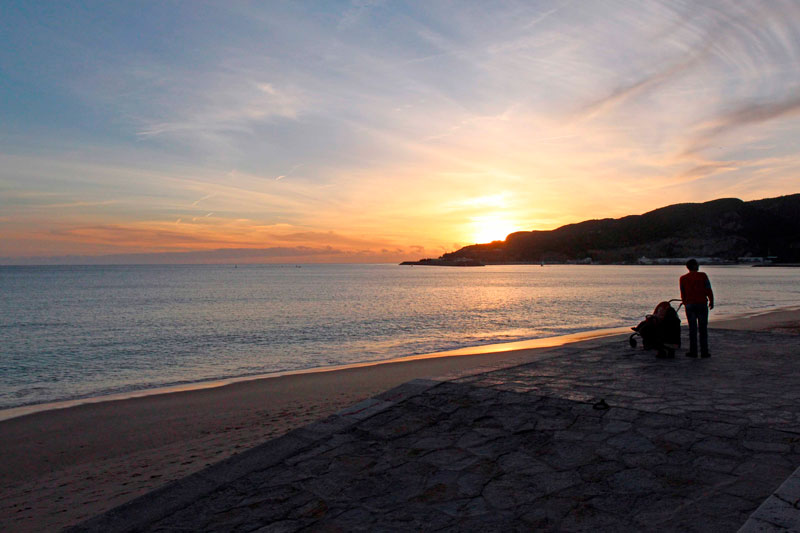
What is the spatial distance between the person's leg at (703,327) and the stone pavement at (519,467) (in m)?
2.20

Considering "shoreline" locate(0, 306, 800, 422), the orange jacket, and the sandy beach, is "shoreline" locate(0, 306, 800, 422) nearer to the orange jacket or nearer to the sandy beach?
the sandy beach

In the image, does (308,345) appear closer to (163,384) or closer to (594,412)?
(163,384)

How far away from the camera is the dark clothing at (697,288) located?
31.3 ft

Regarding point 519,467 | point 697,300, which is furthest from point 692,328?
point 519,467

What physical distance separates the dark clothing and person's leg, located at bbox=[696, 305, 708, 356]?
19 cm

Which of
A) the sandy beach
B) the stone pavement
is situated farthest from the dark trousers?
the sandy beach

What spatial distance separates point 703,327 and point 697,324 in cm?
30

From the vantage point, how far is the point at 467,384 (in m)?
6.98

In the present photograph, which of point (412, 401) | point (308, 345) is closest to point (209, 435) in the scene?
point (412, 401)

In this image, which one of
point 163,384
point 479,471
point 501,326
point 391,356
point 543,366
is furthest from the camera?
point 501,326

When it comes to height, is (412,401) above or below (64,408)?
above

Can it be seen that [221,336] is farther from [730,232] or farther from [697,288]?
[730,232]

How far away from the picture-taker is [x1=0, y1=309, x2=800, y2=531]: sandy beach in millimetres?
6070

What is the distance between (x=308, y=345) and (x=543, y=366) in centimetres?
1437
